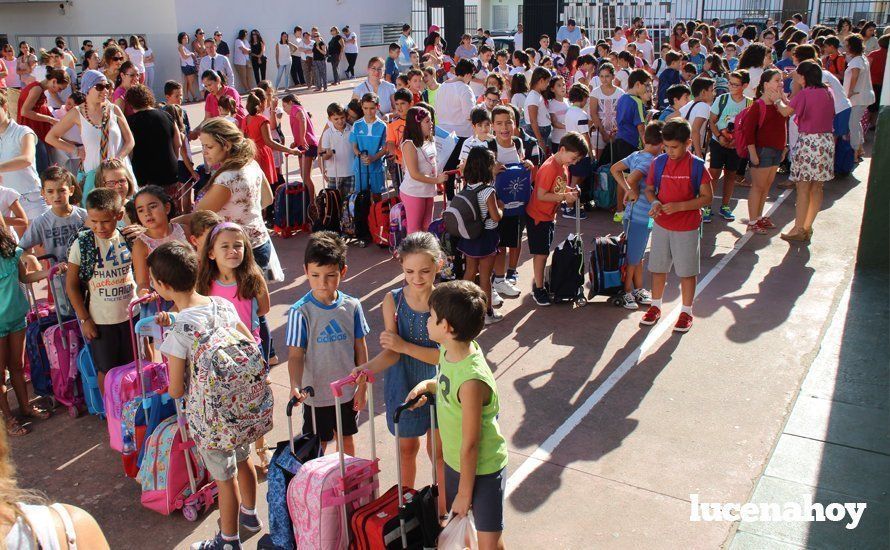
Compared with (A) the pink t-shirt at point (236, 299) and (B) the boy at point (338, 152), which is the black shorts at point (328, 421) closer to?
(A) the pink t-shirt at point (236, 299)

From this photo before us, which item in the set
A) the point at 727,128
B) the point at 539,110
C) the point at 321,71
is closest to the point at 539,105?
the point at 539,110

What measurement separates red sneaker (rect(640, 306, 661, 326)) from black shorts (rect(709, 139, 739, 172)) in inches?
155

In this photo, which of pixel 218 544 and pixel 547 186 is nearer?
pixel 218 544

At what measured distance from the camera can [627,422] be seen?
5.47 m

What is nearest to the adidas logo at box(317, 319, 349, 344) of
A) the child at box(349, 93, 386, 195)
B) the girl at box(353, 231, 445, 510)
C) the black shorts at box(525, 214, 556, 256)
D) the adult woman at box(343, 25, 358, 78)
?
the girl at box(353, 231, 445, 510)

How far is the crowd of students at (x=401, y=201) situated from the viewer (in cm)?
399

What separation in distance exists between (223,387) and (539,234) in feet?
13.7

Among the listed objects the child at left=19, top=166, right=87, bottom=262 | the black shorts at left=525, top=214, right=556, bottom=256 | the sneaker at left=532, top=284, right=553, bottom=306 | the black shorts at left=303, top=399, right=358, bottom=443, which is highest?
the child at left=19, top=166, right=87, bottom=262

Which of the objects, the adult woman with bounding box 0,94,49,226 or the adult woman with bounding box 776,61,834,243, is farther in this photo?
the adult woman with bounding box 776,61,834,243

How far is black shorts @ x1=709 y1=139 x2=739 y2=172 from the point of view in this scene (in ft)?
33.4

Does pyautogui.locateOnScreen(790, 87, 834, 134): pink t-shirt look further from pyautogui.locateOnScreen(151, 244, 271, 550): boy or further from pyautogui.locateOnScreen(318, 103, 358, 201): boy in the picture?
pyautogui.locateOnScreen(151, 244, 271, 550): boy

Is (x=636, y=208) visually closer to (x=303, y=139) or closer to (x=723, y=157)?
(x=723, y=157)

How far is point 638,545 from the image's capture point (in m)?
4.21

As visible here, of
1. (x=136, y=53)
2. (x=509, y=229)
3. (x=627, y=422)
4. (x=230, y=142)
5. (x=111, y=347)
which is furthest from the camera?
(x=136, y=53)
